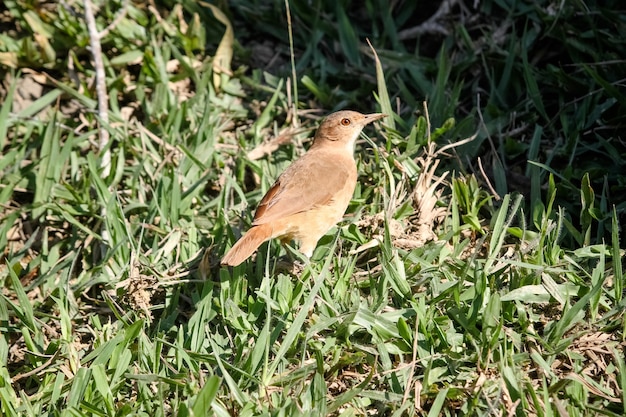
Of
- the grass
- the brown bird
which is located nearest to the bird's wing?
the brown bird

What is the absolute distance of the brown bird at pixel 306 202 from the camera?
15.8ft

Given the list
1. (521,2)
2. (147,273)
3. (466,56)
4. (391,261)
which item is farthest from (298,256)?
(521,2)

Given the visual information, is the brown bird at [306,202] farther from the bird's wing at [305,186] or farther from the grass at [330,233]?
the grass at [330,233]

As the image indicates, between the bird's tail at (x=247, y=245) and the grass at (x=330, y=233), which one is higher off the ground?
the bird's tail at (x=247, y=245)

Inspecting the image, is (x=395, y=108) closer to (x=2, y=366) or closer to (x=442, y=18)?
(x=442, y=18)

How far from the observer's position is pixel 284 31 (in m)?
6.89

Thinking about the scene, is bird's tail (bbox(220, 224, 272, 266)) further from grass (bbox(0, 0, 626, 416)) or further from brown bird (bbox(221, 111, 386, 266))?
grass (bbox(0, 0, 626, 416))

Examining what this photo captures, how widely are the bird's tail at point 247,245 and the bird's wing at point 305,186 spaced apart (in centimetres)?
6

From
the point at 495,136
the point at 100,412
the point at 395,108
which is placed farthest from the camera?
the point at 395,108

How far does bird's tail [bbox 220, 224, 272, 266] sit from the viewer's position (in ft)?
14.9

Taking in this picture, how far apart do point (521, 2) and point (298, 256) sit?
2.89 meters

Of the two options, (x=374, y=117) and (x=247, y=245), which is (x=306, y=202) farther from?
(x=374, y=117)

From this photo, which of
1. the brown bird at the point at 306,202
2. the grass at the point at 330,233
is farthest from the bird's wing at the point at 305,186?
the grass at the point at 330,233

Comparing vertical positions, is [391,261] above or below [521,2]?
below
